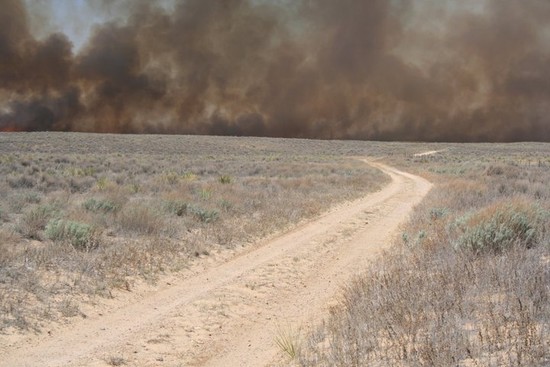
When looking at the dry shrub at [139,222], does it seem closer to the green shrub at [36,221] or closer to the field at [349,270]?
the field at [349,270]

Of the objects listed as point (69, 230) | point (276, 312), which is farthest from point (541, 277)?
point (69, 230)

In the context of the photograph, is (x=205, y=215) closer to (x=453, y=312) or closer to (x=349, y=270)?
(x=349, y=270)

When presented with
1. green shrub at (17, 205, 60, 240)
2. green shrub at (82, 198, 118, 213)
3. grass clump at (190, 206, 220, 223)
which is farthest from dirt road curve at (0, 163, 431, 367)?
green shrub at (82, 198, 118, 213)

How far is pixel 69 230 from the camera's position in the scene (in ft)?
36.3

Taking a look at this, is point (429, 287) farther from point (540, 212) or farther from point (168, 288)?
point (540, 212)

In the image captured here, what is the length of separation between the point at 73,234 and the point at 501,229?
31.4 ft

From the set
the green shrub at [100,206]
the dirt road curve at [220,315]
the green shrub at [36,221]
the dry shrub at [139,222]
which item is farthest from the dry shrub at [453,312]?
the green shrub at [100,206]

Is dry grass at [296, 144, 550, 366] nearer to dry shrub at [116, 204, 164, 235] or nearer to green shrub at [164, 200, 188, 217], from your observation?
dry shrub at [116, 204, 164, 235]

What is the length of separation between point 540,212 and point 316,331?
731 cm

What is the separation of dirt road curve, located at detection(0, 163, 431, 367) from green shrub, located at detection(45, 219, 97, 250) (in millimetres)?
3032

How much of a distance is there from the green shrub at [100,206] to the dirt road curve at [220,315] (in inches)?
237

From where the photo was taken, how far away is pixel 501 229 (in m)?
8.16

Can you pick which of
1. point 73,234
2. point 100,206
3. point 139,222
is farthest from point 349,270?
point 100,206

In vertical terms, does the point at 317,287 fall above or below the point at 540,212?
below
